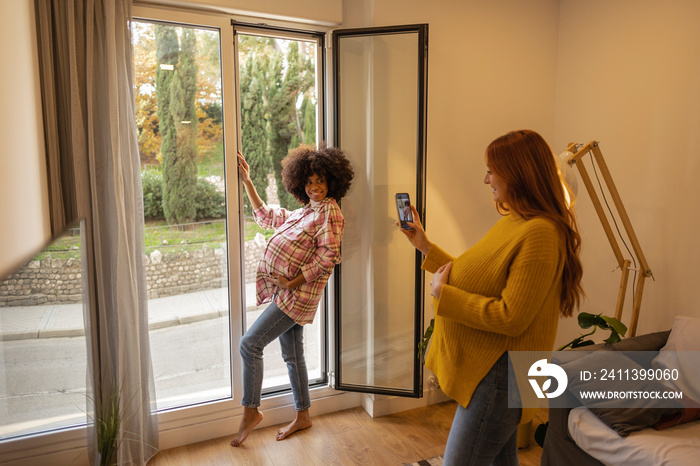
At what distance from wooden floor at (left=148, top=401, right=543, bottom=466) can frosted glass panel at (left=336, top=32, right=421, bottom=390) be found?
0.23 meters

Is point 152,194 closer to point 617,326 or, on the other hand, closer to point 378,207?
point 378,207

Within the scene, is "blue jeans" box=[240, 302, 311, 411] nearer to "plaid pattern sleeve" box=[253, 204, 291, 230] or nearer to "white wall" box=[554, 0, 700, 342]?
"plaid pattern sleeve" box=[253, 204, 291, 230]

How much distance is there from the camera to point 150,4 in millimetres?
2324

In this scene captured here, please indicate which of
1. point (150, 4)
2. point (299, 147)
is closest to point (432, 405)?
point (299, 147)

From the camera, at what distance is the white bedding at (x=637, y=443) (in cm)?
173

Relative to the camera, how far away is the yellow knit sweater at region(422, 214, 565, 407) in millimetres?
1304

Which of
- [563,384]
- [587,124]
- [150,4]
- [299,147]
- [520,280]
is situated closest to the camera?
[520,280]

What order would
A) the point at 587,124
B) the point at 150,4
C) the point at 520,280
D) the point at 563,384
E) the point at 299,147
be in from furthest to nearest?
the point at 587,124
the point at 299,147
the point at 150,4
the point at 563,384
the point at 520,280

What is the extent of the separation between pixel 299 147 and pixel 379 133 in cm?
46

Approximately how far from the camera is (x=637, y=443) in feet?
5.97

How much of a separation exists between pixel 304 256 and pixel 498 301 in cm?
134

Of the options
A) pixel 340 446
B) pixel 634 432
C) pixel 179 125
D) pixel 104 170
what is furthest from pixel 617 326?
pixel 104 170

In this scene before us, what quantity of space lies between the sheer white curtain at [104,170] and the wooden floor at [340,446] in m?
0.34

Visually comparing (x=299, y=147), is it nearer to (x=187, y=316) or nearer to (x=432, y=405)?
(x=187, y=316)
